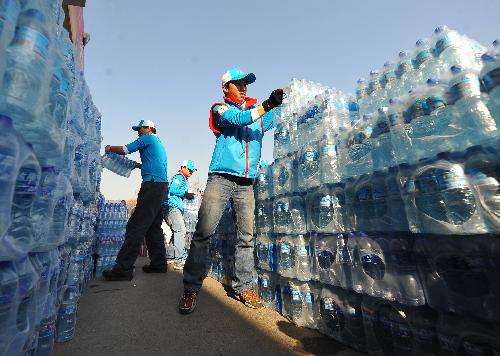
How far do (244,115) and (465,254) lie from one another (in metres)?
1.99

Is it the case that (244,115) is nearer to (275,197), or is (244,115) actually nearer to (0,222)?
(275,197)

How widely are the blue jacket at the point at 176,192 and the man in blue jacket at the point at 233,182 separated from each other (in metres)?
2.91

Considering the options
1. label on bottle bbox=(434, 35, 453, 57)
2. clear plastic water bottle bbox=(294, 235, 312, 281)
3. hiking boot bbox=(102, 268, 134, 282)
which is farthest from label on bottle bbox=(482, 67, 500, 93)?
hiking boot bbox=(102, 268, 134, 282)

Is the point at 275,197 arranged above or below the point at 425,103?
below

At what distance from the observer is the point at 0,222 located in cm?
87

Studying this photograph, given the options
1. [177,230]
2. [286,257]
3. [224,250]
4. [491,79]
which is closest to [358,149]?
[491,79]

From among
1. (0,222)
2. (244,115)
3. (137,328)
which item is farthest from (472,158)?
(137,328)

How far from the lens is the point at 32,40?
102 centimetres

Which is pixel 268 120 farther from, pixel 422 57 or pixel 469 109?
pixel 469 109

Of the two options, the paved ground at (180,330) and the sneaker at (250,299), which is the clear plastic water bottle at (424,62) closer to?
the paved ground at (180,330)

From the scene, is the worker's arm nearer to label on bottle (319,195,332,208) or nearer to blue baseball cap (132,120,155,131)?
label on bottle (319,195,332,208)

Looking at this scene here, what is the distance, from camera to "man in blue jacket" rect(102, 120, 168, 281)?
390 cm

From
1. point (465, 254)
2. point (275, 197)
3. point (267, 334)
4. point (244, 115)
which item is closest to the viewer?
point (465, 254)

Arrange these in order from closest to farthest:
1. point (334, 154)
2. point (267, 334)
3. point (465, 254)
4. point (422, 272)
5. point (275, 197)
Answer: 1. point (465, 254)
2. point (422, 272)
3. point (267, 334)
4. point (334, 154)
5. point (275, 197)
